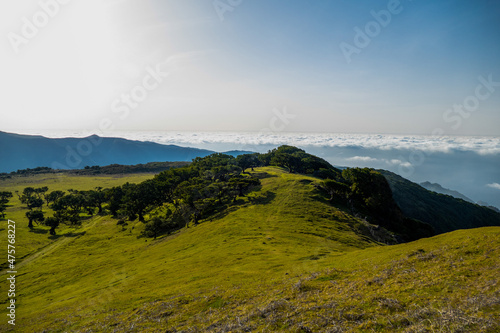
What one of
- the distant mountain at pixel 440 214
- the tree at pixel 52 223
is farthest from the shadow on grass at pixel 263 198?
the distant mountain at pixel 440 214

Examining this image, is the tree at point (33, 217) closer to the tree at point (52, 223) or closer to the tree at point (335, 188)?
the tree at point (52, 223)

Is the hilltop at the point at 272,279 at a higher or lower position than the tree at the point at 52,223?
higher

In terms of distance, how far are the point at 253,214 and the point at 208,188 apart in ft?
114

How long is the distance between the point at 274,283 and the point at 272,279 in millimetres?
2012

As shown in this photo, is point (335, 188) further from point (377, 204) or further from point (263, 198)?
point (263, 198)

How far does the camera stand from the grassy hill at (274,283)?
1688 centimetres

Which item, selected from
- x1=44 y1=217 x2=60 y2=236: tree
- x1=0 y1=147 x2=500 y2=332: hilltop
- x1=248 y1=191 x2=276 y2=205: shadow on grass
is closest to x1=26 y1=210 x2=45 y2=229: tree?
x1=44 y1=217 x2=60 y2=236: tree

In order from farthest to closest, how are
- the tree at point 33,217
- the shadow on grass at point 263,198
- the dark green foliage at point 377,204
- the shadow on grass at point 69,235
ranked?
the tree at point 33,217, the shadow on grass at point 69,235, the shadow on grass at point 263,198, the dark green foliage at point 377,204

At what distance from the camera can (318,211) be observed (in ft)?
261

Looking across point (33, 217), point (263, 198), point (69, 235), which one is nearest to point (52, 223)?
point (69, 235)

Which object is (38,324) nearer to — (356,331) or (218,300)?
(218,300)

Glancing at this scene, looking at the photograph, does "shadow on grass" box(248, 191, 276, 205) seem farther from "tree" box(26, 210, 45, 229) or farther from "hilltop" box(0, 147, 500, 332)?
"tree" box(26, 210, 45, 229)

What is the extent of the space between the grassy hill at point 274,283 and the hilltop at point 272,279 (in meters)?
0.16

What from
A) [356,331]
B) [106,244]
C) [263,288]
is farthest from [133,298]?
[106,244]
